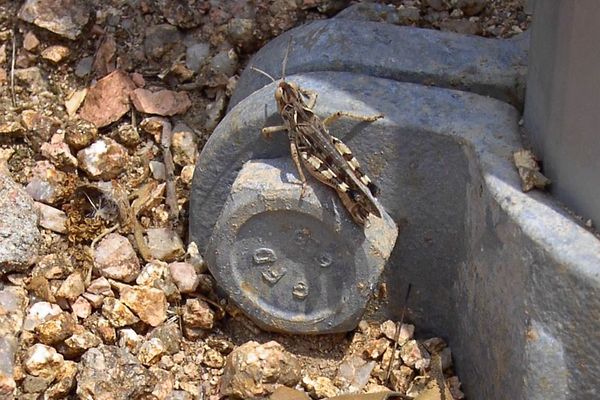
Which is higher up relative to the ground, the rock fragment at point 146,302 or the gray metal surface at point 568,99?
the gray metal surface at point 568,99

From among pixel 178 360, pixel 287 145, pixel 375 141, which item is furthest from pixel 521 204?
pixel 178 360

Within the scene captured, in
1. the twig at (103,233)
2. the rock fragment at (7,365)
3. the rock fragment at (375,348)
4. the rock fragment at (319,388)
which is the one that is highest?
the twig at (103,233)

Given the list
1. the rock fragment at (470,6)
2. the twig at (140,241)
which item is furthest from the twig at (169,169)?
the rock fragment at (470,6)

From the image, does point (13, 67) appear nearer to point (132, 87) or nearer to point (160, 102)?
point (132, 87)

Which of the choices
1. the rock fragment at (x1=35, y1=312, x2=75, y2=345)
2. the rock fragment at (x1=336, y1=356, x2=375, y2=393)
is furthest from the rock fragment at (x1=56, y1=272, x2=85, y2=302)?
the rock fragment at (x1=336, y1=356, x2=375, y2=393)

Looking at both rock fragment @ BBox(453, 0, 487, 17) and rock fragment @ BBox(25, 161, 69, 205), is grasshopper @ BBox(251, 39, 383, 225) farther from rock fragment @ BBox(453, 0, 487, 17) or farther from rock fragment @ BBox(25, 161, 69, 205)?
rock fragment @ BBox(453, 0, 487, 17)

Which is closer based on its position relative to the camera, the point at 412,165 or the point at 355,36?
the point at 412,165

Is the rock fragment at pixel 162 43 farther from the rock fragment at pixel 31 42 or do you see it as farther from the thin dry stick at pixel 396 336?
the thin dry stick at pixel 396 336

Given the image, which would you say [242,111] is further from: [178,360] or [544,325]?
[544,325]
